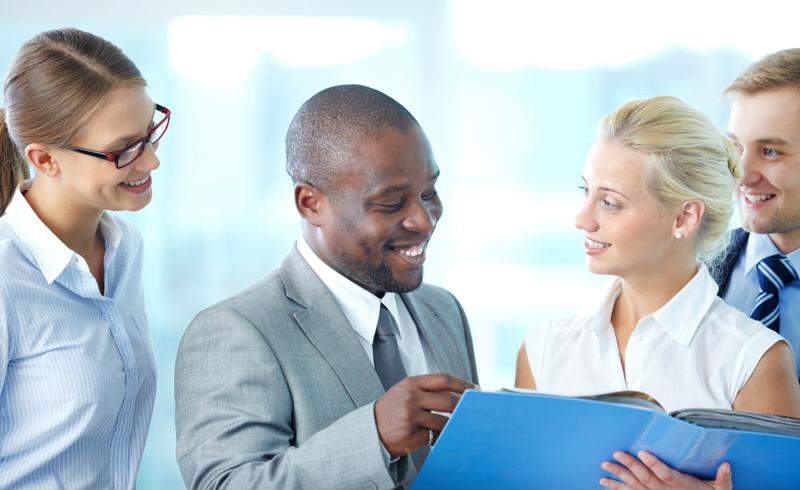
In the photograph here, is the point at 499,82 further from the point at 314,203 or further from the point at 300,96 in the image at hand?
the point at 314,203

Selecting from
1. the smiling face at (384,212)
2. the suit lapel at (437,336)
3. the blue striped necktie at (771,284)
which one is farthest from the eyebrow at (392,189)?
the blue striped necktie at (771,284)

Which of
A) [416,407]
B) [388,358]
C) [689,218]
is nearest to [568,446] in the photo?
[416,407]

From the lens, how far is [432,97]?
4.93 meters

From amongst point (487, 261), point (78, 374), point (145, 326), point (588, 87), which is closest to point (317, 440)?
point (78, 374)

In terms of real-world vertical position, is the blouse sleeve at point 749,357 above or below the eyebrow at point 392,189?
below

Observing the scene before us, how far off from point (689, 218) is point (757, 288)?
0.45 m

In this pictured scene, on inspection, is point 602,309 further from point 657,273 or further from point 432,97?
point 432,97

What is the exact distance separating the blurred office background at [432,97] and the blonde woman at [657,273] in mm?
2600

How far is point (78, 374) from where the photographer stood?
6.77 feet

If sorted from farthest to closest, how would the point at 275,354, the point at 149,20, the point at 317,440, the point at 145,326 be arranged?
the point at 149,20 < the point at 145,326 < the point at 275,354 < the point at 317,440

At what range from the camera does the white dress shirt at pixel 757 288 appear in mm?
2492

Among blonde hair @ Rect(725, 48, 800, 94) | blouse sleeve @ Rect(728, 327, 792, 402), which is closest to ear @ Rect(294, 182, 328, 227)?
blouse sleeve @ Rect(728, 327, 792, 402)

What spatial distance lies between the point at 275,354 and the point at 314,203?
0.36 meters

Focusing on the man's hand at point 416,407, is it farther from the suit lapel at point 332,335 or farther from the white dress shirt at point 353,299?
the white dress shirt at point 353,299
